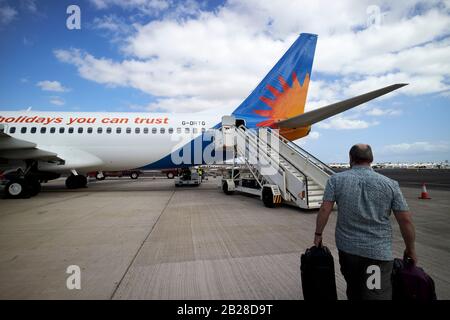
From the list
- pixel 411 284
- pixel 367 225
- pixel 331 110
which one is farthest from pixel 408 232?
pixel 331 110

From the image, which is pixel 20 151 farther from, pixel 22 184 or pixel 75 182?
pixel 75 182

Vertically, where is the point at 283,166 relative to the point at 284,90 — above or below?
below

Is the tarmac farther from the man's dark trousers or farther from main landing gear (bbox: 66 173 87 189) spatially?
main landing gear (bbox: 66 173 87 189)

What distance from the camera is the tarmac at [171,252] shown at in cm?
293

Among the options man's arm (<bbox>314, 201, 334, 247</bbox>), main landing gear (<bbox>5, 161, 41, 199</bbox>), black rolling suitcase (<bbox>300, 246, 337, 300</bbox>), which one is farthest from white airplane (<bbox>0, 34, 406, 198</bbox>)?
black rolling suitcase (<bbox>300, 246, 337, 300</bbox>)

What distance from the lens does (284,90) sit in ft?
42.7

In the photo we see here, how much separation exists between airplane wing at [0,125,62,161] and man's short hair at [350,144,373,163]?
12906 millimetres

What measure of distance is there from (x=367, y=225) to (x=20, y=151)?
13.9 m

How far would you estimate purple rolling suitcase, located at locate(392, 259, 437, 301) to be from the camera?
6.03 ft

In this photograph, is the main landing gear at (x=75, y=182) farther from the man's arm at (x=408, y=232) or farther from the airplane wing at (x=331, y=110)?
the man's arm at (x=408, y=232)

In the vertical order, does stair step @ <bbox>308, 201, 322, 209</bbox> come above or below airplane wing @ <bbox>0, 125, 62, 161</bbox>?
below

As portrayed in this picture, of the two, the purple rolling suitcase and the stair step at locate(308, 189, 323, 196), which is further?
the stair step at locate(308, 189, 323, 196)

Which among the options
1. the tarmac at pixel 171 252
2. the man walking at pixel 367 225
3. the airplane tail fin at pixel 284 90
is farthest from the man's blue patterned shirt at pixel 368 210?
the airplane tail fin at pixel 284 90
